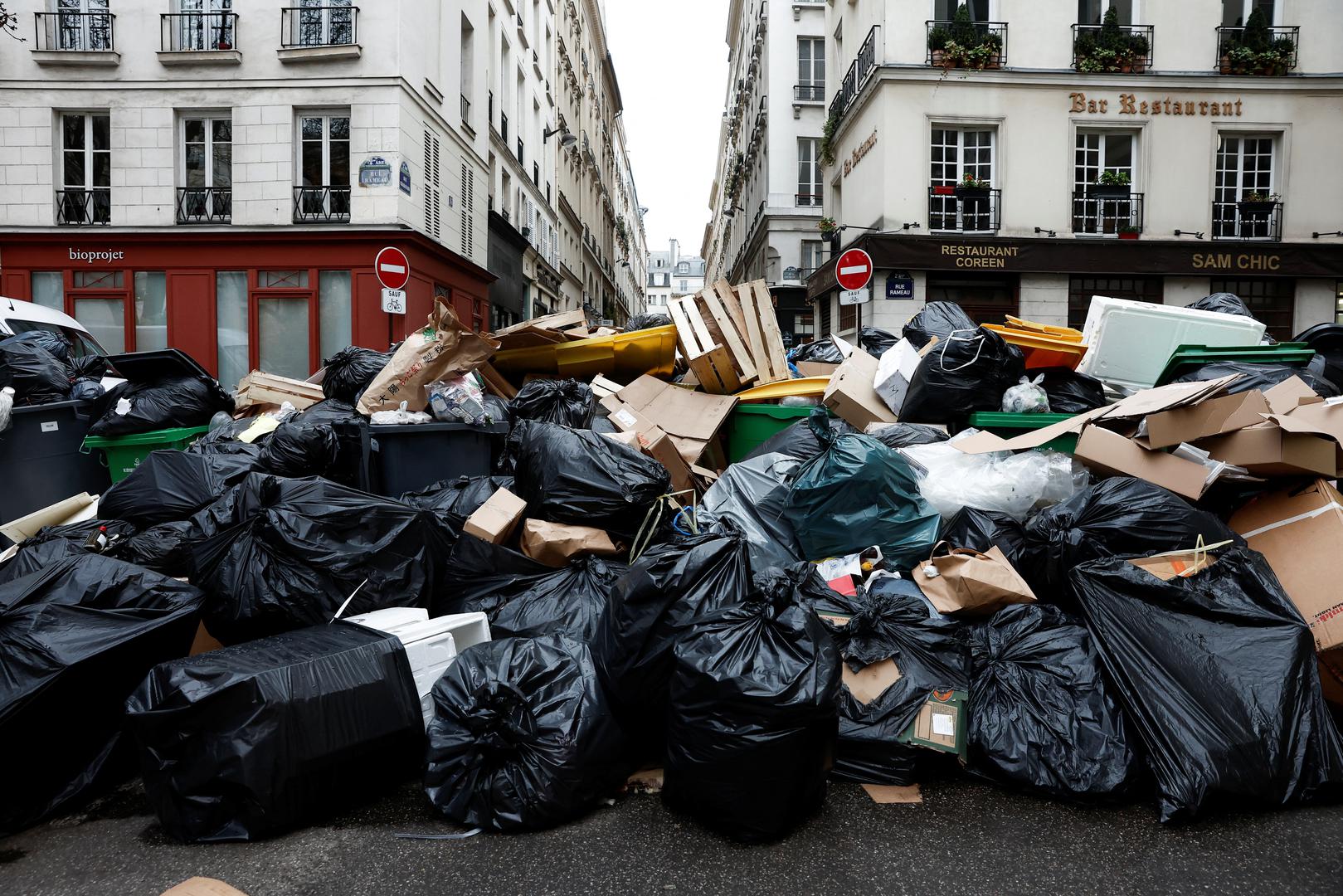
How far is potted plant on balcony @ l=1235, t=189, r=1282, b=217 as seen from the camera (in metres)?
14.5

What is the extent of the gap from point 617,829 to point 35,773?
5.84ft

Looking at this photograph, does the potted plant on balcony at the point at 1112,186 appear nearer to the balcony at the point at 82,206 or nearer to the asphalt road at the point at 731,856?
the asphalt road at the point at 731,856

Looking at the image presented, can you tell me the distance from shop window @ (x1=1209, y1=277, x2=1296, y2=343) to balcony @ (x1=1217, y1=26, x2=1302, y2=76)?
3.48 meters

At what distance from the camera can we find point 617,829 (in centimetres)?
252

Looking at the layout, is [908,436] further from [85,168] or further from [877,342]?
[85,168]

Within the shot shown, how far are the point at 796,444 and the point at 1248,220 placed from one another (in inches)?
557

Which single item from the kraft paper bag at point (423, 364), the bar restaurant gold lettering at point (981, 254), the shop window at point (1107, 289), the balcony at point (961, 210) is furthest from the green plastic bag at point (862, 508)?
the shop window at point (1107, 289)

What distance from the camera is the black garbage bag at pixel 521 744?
249 centimetres

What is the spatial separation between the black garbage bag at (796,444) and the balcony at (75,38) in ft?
46.8

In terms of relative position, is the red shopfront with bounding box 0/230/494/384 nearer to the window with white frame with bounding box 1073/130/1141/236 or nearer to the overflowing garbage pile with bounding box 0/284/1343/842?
the overflowing garbage pile with bounding box 0/284/1343/842

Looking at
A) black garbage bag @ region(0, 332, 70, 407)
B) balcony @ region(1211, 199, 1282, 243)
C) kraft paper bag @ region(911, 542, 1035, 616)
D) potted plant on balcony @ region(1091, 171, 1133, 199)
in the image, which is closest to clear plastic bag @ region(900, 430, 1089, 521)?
kraft paper bag @ region(911, 542, 1035, 616)

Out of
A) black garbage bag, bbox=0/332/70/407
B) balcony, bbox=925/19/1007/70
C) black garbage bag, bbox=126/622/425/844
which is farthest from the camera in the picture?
balcony, bbox=925/19/1007/70

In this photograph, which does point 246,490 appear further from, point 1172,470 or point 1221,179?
point 1221,179

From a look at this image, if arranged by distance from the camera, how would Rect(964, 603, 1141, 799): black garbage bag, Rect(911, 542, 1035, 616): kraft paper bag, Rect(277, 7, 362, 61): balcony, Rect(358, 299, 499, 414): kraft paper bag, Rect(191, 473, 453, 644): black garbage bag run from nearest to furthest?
Rect(964, 603, 1141, 799): black garbage bag → Rect(191, 473, 453, 644): black garbage bag → Rect(911, 542, 1035, 616): kraft paper bag → Rect(358, 299, 499, 414): kraft paper bag → Rect(277, 7, 362, 61): balcony
